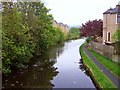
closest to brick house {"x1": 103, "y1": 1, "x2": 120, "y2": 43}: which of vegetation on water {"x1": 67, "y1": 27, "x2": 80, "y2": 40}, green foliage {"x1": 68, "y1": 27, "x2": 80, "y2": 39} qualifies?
vegetation on water {"x1": 67, "y1": 27, "x2": 80, "y2": 40}

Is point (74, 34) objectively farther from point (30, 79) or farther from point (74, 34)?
point (30, 79)

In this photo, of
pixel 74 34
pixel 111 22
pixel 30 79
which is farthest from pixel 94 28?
pixel 74 34

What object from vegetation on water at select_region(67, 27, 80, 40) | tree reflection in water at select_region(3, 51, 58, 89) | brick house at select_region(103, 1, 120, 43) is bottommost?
tree reflection in water at select_region(3, 51, 58, 89)

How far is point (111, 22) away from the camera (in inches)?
1571

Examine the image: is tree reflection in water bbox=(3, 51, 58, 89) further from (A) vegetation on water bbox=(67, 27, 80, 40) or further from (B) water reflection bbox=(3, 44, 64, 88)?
(A) vegetation on water bbox=(67, 27, 80, 40)

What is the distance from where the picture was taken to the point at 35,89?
1817cm

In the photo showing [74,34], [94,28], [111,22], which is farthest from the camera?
[74,34]

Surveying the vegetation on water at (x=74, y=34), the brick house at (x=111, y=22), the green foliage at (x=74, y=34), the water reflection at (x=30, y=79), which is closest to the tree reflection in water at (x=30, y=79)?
the water reflection at (x=30, y=79)

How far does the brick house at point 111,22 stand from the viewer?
38781mm

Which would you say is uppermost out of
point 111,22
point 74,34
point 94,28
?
point 111,22

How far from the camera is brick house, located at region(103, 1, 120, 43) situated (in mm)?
38781

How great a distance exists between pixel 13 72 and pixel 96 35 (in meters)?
30.2

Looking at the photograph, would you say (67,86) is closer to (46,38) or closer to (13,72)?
(13,72)

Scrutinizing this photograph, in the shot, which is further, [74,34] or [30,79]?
[74,34]
